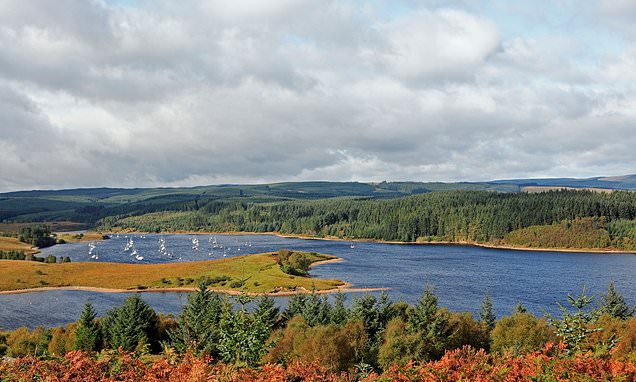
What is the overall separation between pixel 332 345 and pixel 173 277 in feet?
348

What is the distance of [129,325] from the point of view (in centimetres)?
6744

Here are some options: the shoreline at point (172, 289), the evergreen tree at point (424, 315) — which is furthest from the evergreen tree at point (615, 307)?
the shoreline at point (172, 289)

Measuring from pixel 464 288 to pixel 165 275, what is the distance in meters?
84.0

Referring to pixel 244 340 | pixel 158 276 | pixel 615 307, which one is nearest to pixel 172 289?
pixel 158 276

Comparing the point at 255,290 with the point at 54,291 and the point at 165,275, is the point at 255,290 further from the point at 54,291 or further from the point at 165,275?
the point at 54,291

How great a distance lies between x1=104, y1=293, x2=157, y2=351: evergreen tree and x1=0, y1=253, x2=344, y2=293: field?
181 feet

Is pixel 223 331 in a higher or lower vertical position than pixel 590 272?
higher

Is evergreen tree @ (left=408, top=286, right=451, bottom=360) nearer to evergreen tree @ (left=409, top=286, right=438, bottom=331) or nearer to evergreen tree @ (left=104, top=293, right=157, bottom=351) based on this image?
evergreen tree @ (left=409, top=286, right=438, bottom=331)

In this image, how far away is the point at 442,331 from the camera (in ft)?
178

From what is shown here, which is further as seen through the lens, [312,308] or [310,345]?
[312,308]

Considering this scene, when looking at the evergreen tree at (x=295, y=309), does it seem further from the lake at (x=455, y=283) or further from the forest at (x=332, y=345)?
the lake at (x=455, y=283)

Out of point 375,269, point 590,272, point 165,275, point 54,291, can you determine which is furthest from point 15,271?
point 590,272

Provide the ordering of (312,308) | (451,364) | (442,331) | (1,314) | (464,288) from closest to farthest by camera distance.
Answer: (451,364), (442,331), (312,308), (1,314), (464,288)

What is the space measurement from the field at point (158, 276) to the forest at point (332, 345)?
2192 inches
